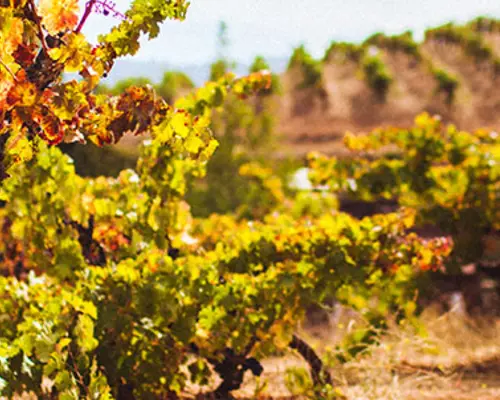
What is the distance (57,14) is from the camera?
81.2 inches

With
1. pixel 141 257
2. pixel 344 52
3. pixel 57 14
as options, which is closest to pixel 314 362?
pixel 141 257

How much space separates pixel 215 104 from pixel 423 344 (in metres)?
1.37

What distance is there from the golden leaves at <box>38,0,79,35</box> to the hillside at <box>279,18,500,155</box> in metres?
20.7

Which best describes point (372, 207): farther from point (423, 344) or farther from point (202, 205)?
point (423, 344)

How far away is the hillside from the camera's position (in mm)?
23750

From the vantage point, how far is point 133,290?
2.80 m

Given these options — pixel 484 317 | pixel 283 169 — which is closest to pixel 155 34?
pixel 484 317

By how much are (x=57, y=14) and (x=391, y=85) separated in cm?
2308

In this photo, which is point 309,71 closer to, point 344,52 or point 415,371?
point 344,52

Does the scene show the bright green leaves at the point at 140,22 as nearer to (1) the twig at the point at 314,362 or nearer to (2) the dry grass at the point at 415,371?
(2) the dry grass at the point at 415,371

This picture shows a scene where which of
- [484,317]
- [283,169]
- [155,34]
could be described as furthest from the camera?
[283,169]

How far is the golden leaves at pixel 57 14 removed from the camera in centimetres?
206

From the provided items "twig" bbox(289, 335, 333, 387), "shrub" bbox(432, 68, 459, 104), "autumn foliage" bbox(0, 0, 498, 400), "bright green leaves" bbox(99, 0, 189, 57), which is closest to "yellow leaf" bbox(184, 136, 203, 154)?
"autumn foliage" bbox(0, 0, 498, 400)

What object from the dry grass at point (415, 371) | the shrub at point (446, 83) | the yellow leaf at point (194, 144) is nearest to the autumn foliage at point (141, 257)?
the yellow leaf at point (194, 144)
